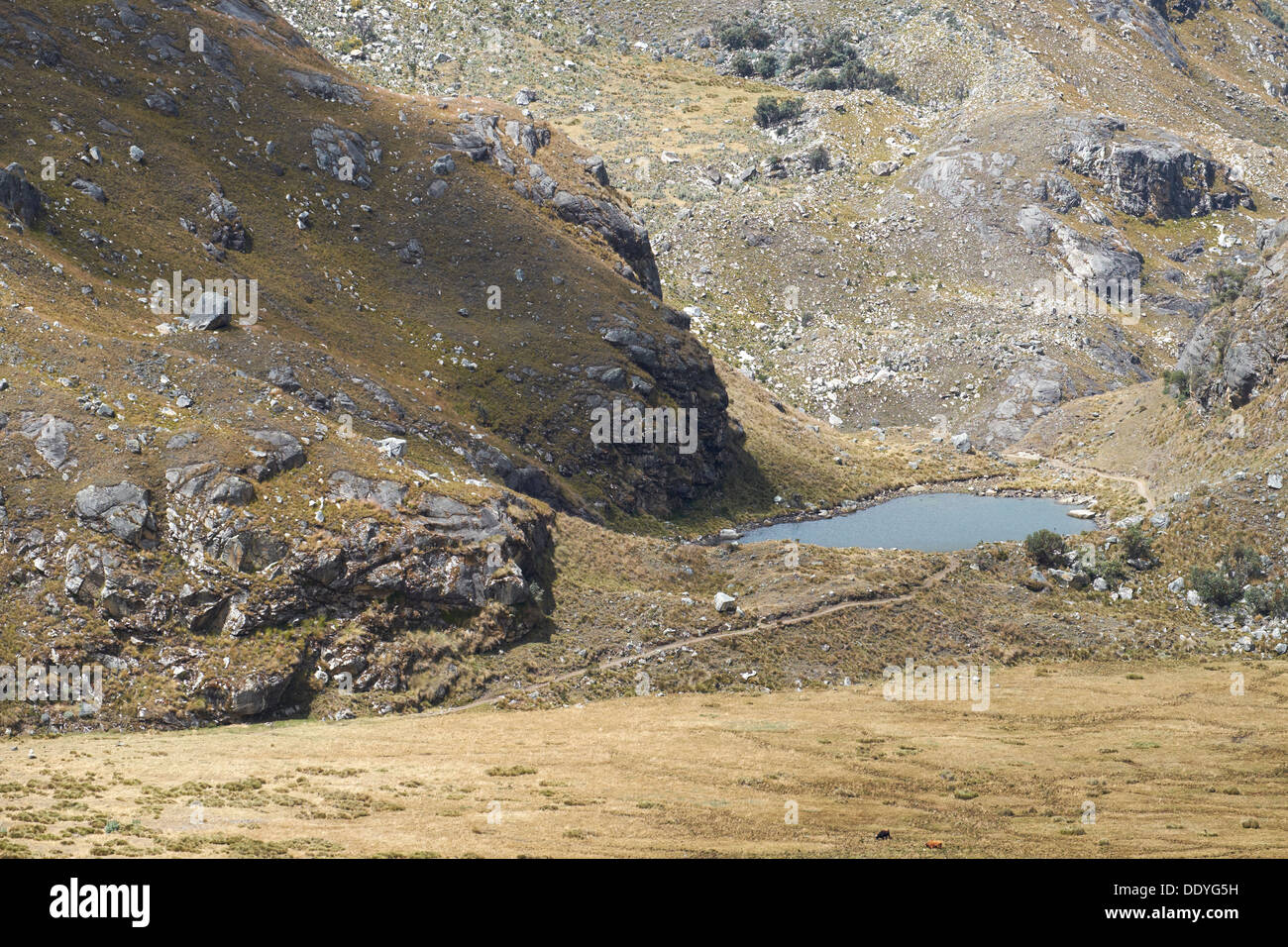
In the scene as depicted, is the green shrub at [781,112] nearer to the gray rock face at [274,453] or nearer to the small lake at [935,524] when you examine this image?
the small lake at [935,524]

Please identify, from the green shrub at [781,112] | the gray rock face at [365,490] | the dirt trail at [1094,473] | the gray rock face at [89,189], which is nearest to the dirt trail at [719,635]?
the gray rock face at [365,490]

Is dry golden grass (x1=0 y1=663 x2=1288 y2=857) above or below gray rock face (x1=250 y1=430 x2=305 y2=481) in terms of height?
below

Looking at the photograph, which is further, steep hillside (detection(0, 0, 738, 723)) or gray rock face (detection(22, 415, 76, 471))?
gray rock face (detection(22, 415, 76, 471))

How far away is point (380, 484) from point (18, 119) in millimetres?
48806

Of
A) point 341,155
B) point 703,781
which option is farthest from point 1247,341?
point 341,155

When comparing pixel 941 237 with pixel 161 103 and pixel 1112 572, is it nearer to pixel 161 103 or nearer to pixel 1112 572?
pixel 1112 572

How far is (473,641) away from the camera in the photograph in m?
67.8

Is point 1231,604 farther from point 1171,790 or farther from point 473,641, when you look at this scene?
point 473,641

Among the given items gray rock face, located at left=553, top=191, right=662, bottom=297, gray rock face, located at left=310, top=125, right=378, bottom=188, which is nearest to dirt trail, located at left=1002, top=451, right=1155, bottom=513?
gray rock face, located at left=553, top=191, right=662, bottom=297

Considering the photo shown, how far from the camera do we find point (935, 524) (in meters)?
111

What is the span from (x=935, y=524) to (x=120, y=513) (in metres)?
76.4

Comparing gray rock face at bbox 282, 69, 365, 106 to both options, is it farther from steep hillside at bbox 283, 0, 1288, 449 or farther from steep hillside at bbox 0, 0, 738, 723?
steep hillside at bbox 283, 0, 1288, 449

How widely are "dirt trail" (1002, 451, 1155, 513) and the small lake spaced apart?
6240mm

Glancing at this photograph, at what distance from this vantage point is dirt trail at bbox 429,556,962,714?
218 feet
